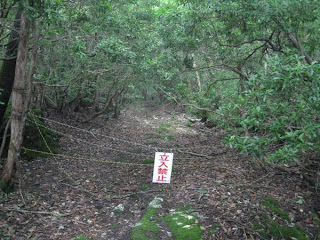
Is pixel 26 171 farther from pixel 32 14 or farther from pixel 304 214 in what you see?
pixel 304 214

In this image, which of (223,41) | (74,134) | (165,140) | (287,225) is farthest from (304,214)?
(74,134)

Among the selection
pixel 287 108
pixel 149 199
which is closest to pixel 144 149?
pixel 149 199

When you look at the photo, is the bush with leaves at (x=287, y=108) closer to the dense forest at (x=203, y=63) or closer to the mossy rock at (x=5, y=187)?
the dense forest at (x=203, y=63)

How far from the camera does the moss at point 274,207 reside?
635cm

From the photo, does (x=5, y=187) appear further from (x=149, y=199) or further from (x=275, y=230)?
(x=275, y=230)

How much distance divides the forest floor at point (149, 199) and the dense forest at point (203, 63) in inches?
4.9

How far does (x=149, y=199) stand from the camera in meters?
7.13

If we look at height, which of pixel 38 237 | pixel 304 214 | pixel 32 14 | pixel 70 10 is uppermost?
pixel 70 10

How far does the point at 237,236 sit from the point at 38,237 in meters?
3.31

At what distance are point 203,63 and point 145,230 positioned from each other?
9539 millimetres

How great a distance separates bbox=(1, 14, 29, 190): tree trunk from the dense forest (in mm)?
19

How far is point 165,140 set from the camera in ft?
46.3

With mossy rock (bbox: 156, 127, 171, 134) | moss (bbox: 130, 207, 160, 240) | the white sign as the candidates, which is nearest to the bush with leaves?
moss (bbox: 130, 207, 160, 240)

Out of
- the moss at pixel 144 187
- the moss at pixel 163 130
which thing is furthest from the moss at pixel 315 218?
the moss at pixel 163 130
